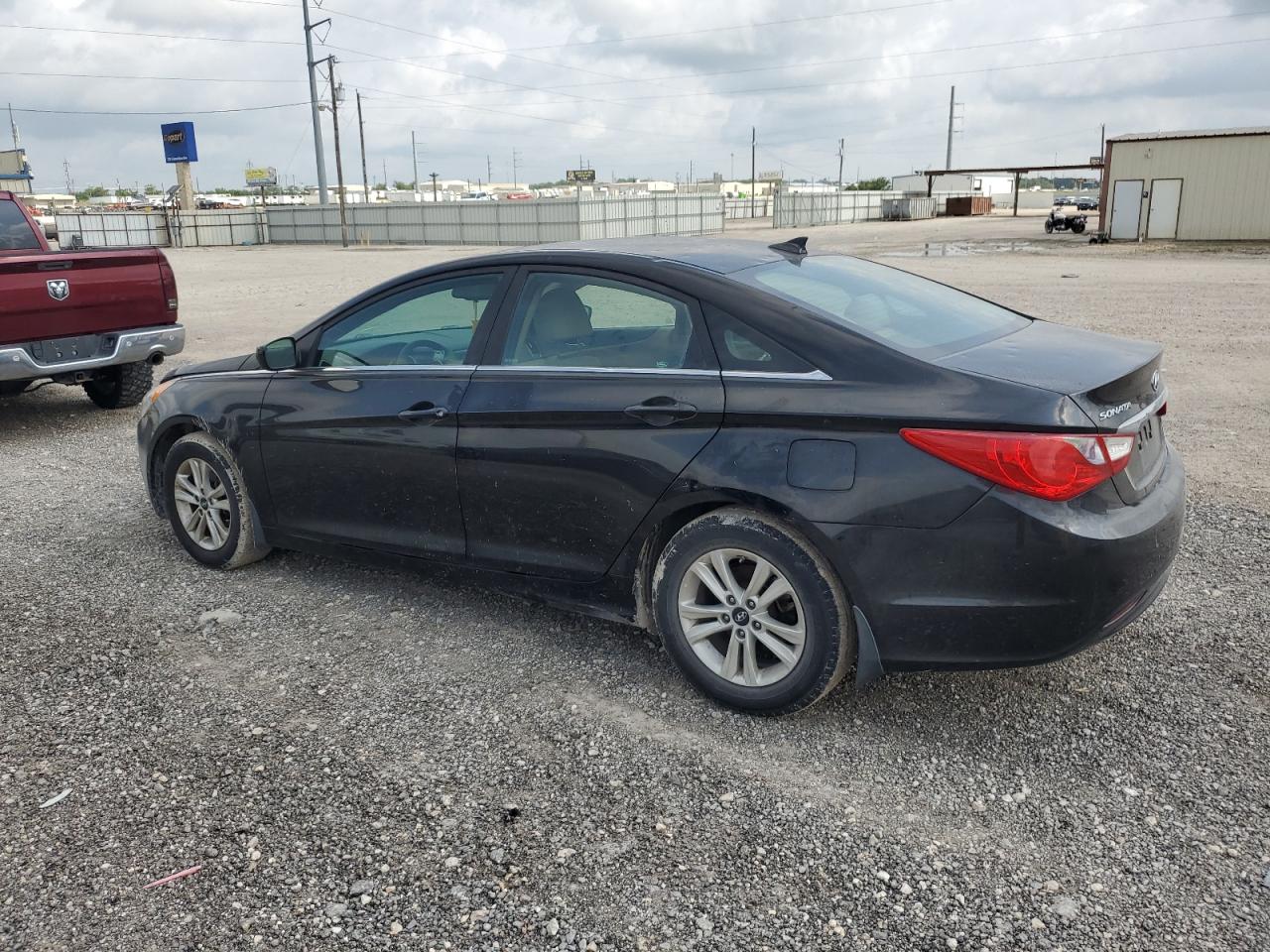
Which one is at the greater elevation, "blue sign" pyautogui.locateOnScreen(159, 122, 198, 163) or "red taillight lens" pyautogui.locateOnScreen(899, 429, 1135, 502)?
"blue sign" pyautogui.locateOnScreen(159, 122, 198, 163)

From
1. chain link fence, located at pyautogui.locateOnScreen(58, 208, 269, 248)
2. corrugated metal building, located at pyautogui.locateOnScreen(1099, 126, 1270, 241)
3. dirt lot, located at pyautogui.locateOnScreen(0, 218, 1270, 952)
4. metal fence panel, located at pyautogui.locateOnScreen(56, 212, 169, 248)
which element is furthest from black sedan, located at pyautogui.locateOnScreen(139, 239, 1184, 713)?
metal fence panel, located at pyautogui.locateOnScreen(56, 212, 169, 248)

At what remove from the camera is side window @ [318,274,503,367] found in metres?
4.29

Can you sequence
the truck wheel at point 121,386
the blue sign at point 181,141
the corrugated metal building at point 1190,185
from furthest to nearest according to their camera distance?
the blue sign at point 181,141
the corrugated metal building at point 1190,185
the truck wheel at point 121,386

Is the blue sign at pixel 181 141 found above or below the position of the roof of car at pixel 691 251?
above

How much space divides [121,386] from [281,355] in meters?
5.60

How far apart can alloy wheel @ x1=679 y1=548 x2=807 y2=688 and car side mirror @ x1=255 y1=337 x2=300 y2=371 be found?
219 centimetres

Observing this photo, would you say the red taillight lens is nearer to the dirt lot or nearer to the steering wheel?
the dirt lot

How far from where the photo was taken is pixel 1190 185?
35.4 meters

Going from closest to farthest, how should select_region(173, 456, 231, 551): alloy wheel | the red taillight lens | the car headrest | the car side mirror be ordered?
the red taillight lens
the car headrest
the car side mirror
select_region(173, 456, 231, 551): alloy wheel

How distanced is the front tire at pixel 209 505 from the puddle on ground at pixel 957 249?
28.6 metres

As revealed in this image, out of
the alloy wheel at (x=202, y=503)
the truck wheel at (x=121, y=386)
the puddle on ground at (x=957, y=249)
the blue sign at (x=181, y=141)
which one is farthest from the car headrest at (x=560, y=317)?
the blue sign at (x=181, y=141)

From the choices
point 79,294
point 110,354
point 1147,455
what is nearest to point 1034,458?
point 1147,455

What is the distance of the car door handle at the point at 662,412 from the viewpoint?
3.59 meters

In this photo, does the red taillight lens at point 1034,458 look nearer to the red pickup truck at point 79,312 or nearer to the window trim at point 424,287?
the window trim at point 424,287
